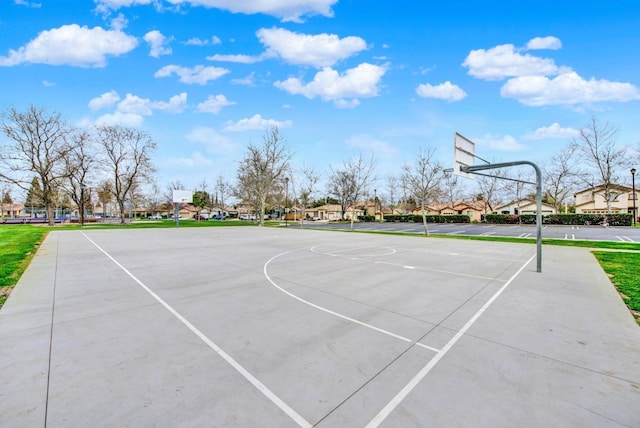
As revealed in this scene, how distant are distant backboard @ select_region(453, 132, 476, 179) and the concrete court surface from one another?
4989 mm

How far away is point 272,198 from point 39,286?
2238 inches

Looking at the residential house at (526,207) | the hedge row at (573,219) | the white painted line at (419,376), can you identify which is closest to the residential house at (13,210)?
the white painted line at (419,376)

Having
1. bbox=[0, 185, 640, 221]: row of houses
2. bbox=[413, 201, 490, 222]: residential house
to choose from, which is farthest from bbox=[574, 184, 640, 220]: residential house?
bbox=[413, 201, 490, 222]: residential house

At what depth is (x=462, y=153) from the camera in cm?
1148

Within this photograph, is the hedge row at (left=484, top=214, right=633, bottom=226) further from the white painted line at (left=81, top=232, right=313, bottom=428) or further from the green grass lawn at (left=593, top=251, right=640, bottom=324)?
the white painted line at (left=81, top=232, right=313, bottom=428)

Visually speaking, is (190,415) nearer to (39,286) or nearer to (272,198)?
(39,286)

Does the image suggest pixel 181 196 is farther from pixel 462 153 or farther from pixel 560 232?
pixel 560 232

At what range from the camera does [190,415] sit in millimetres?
2758

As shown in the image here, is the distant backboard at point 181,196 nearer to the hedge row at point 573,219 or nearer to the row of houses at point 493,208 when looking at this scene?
the row of houses at point 493,208

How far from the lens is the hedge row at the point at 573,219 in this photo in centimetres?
3494

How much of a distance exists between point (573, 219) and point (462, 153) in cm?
3844

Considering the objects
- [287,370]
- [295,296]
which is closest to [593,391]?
[287,370]

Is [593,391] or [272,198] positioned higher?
[272,198]

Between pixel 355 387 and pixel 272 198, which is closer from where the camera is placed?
pixel 355 387
